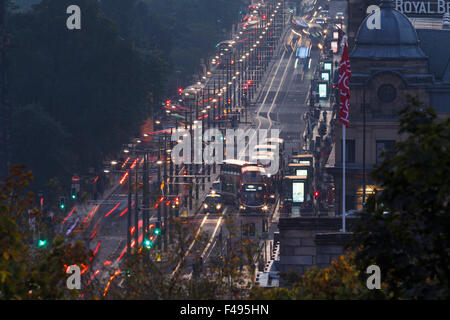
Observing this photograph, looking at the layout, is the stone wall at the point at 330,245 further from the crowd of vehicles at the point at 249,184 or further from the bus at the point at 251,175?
the bus at the point at 251,175

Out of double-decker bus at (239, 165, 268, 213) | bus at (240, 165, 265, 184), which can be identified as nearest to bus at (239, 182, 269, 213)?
double-decker bus at (239, 165, 268, 213)

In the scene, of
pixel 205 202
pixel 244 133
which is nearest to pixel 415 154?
pixel 205 202

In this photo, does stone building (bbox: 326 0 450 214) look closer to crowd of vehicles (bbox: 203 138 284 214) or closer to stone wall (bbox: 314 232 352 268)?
crowd of vehicles (bbox: 203 138 284 214)

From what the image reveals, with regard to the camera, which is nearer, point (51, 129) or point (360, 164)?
point (360, 164)

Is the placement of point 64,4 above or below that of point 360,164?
above

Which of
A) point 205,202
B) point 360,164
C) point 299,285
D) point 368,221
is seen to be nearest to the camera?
point 368,221

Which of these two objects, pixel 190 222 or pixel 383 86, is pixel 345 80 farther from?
pixel 383 86

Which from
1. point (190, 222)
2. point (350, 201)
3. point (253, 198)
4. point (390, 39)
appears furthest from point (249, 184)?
point (190, 222)

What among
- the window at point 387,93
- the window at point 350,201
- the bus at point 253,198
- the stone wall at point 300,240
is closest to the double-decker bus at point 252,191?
the bus at point 253,198
